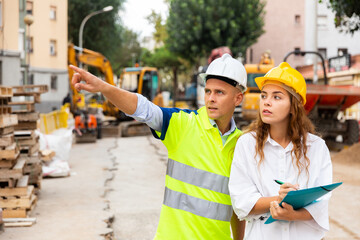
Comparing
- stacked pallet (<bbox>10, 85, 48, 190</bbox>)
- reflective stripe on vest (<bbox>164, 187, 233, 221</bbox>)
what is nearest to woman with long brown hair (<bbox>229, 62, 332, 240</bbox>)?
reflective stripe on vest (<bbox>164, 187, 233, 221</bbox>)

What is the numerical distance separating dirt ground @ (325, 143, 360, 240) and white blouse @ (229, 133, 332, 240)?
12.6 feet

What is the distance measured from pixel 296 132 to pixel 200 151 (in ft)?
1.69

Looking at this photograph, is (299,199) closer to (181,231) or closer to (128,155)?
(181,231)

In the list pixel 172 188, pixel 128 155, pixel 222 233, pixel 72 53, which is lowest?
pixel 128 155

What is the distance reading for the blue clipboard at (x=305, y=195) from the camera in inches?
89.6

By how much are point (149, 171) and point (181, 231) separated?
901cm

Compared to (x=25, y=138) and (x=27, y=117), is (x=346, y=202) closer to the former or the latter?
(x=25, y=138)

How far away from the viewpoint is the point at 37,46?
86.0 ft

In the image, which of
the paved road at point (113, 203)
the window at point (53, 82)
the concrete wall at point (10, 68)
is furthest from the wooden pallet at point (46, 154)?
the window at point (53, 82)

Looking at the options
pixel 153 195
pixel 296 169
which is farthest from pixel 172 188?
pixel 153 195

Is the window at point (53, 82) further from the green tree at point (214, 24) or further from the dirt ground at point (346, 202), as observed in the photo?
the dirt ground at point (346, 202)

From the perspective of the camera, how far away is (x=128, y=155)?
49.1 ft

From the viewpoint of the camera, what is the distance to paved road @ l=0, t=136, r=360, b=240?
6461mm

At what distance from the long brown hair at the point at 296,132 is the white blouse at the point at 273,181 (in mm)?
24
